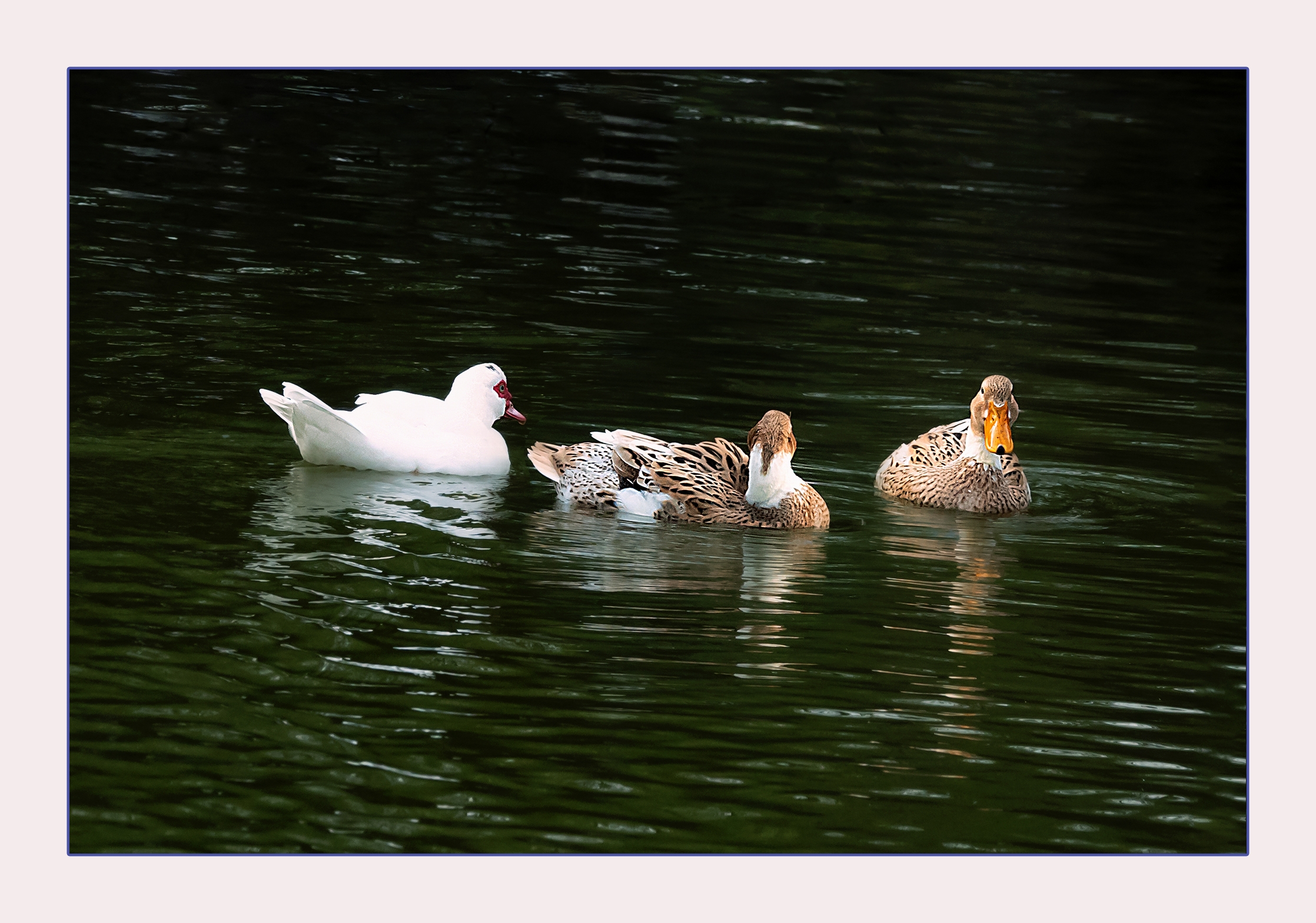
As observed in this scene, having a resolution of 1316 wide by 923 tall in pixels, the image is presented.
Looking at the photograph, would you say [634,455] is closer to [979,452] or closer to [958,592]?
[958,592]

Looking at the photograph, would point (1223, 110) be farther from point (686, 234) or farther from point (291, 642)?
point (686, 234)

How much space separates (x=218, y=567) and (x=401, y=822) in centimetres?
330

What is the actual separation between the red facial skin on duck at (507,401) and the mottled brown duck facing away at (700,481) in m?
0.94

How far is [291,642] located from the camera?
9086 mm

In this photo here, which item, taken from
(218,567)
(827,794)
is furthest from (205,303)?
(827,794)

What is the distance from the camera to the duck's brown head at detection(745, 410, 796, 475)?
11258 mm

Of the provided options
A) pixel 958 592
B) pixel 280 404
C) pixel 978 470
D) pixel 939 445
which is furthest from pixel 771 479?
pixel 280 404

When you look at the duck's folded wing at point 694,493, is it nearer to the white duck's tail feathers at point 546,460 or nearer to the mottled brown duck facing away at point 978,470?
the white duck's tail feathers at point 546,460

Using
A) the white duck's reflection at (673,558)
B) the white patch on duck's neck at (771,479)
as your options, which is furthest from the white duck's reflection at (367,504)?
the white patch on duck's neck at (771,479)

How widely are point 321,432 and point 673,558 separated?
2.75 m

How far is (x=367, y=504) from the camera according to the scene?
11.5 m

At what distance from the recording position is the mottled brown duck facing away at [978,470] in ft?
40.7

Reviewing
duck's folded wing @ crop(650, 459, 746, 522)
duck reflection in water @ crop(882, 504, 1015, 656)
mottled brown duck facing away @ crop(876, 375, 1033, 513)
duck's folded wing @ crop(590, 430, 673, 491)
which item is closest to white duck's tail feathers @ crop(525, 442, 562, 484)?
duck's folded wing @ crop(590, 430, 673, 491)

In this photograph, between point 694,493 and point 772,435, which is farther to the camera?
point 694,493
